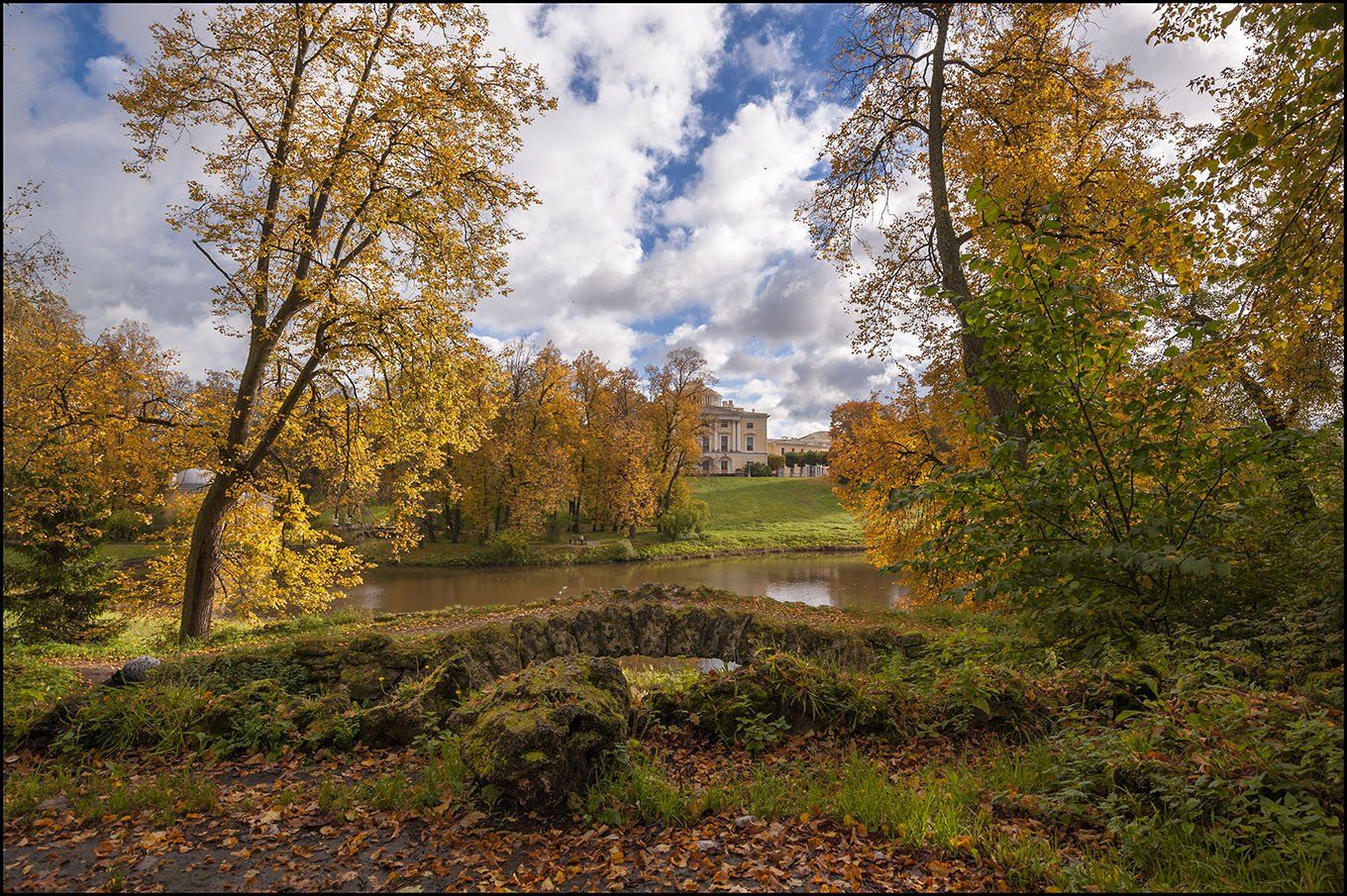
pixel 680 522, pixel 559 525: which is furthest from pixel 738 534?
pixel 559 525

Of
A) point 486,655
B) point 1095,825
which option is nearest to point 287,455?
point 486,655

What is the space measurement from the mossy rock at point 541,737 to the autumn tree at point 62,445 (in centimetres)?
713

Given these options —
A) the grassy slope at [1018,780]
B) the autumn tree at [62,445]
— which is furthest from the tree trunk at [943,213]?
the autumn tree at [62,445]

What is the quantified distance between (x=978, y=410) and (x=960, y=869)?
3.04 meters

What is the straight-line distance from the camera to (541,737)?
3.68m

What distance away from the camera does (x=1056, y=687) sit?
180 inches

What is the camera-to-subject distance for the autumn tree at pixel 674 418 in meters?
39.1

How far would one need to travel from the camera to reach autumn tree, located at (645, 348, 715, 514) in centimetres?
3912

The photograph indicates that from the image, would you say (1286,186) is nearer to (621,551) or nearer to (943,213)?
(943,213)

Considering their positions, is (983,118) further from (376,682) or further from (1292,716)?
(376,682)

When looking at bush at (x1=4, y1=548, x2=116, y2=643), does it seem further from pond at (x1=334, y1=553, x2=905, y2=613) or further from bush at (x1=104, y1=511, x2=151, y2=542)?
bush at (x1=104, y1=511, x2=151, y2=542)

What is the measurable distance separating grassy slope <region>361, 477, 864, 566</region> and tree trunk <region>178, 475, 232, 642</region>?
52.7 feet

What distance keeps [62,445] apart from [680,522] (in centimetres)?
2851

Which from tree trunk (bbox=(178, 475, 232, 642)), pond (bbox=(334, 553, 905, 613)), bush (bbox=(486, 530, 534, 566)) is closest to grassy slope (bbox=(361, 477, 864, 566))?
bush (bbox=(486, 530, 534, 566))
